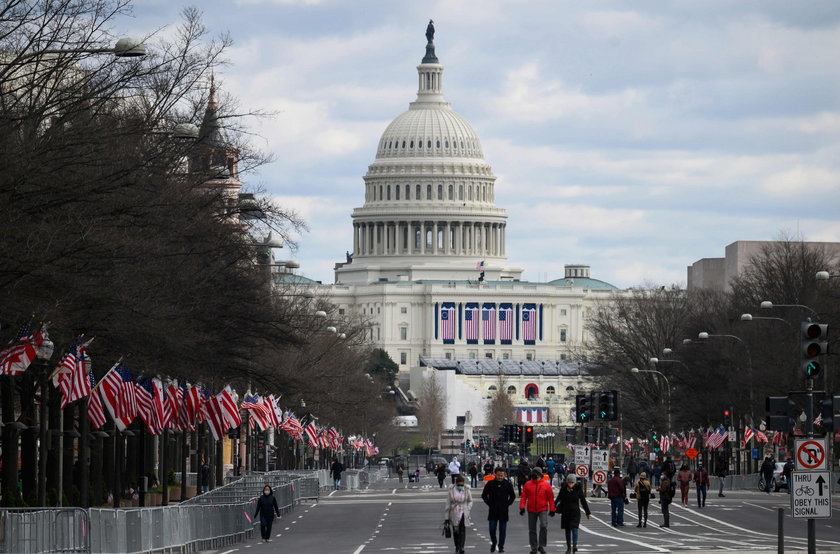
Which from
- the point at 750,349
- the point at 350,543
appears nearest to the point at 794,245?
the point at 750,349

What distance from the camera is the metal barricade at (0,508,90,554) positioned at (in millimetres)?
31766

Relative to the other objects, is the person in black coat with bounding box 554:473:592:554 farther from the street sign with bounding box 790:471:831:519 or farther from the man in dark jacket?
the street sign with bounding box 790:471:831:519

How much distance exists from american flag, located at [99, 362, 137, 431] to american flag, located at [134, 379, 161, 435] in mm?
971

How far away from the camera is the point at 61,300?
33500mm

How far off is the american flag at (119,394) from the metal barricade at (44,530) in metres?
7.85

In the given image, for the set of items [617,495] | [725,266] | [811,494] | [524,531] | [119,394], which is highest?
[725,266]

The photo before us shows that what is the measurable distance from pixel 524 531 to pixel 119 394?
12.6 metres

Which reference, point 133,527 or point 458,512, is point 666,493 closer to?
point 458,512

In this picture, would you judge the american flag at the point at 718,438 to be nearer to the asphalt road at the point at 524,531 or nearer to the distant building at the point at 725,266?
the asphalt road at the point at 524,531

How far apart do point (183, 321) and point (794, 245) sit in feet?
224

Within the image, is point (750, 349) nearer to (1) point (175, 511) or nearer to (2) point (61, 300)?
(1) point (175, 511)

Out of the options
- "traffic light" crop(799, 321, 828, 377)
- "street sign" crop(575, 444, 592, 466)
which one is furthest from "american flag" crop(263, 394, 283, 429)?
"traffic light" crop(799, 321, 828, 377)

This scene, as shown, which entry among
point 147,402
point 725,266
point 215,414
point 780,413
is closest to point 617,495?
point 215,414

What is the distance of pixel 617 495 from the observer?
51844 mm
